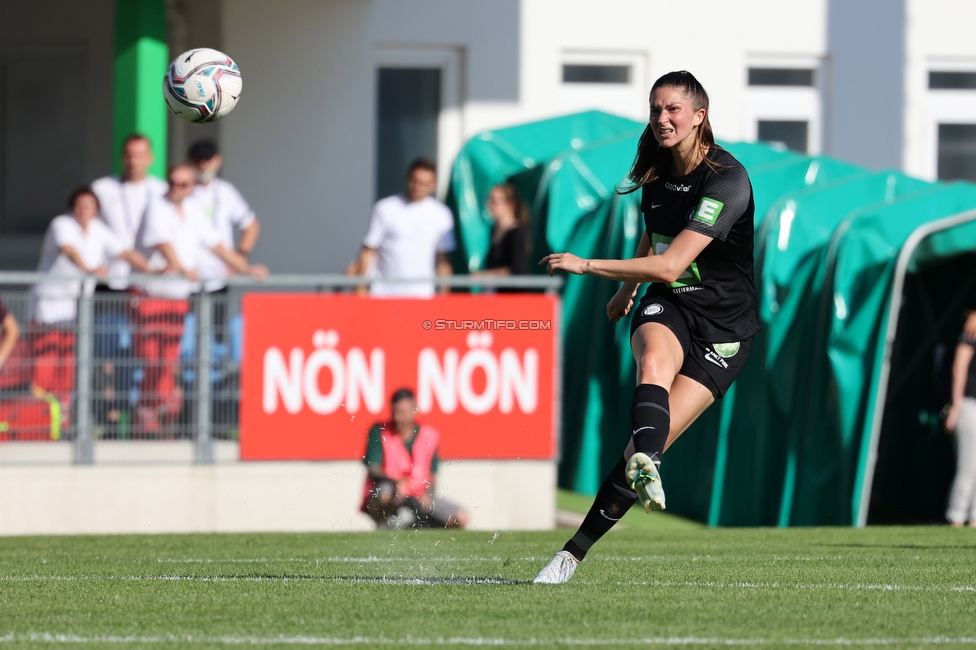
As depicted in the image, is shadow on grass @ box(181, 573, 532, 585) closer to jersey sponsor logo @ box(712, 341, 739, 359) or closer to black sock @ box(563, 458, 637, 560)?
black sock @ box(563, 458, 637, 560)

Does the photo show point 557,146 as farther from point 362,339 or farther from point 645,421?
point 645,421

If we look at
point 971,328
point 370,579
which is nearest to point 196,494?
point 370,579

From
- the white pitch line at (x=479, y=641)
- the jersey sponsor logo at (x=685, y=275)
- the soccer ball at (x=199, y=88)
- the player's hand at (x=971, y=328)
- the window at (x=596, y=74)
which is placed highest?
the window at (x=596, y=74)

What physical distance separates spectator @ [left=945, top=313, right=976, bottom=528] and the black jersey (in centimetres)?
697

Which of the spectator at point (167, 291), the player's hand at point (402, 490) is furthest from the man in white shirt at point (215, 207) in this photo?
the player's hand at point (402, 490)

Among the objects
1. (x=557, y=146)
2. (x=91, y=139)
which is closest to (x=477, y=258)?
(x=557, y=146)

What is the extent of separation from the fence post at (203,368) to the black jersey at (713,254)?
6.35 meters

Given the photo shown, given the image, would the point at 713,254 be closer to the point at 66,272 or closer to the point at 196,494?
the point at 196,494

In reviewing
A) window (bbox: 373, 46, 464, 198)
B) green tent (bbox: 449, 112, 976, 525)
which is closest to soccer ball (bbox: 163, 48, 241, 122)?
green tent (bbox: 449, 112, 976, 525)

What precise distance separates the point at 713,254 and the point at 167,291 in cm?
677

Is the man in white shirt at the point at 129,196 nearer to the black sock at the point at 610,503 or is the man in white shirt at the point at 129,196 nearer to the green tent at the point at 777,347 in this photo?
the green tent at the point at 777,347

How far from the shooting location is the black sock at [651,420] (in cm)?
563

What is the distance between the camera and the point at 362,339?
11969mm

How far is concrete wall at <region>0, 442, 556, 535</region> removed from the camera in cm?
1174
